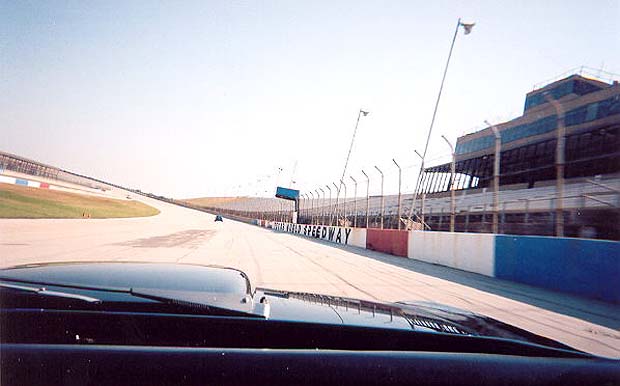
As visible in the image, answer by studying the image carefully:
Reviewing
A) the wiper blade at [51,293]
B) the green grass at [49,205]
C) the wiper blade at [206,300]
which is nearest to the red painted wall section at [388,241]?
the green grass at [49,205]

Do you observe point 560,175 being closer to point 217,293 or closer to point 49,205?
point 217,293

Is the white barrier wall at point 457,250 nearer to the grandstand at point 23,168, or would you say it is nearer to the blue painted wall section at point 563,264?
the blue painted wall section at point 563,264

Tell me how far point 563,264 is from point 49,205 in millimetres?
22356

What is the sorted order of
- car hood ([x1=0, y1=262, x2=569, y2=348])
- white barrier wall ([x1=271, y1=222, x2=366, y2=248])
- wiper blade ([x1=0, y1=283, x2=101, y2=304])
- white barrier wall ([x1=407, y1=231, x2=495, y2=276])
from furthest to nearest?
white barrier wall ([x1=271, y1=222, x2=366, y2=248]) < white barrier wall ([x1=407, y1=231, x2=495, y2=276]) < car hood ([x1=0, y1=262, x2=569, y2=348]) < wiper blade ([x1=0, y1=283, x2=101, y2=304])

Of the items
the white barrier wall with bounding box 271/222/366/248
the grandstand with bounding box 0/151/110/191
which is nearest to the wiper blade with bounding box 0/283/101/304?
the grandstand with bounding box 0/151/110/191

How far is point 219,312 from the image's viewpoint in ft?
4.68

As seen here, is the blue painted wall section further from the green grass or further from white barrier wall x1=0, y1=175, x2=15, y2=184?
the green grass

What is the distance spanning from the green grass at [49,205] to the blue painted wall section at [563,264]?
1173 cm

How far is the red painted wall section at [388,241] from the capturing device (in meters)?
14.7

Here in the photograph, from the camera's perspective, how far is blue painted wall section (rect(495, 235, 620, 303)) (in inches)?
253

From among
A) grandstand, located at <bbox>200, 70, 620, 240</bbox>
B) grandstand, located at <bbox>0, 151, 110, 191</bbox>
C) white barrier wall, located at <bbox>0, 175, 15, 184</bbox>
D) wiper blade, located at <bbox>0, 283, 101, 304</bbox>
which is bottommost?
wiper blade, located at <bbox>0, 283, 101, 304</bbox>

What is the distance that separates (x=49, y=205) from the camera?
1939cm

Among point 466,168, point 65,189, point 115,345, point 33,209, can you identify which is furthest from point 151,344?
point 466,168

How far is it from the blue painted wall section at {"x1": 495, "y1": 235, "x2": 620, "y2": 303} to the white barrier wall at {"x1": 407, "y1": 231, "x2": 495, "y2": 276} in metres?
0.38
